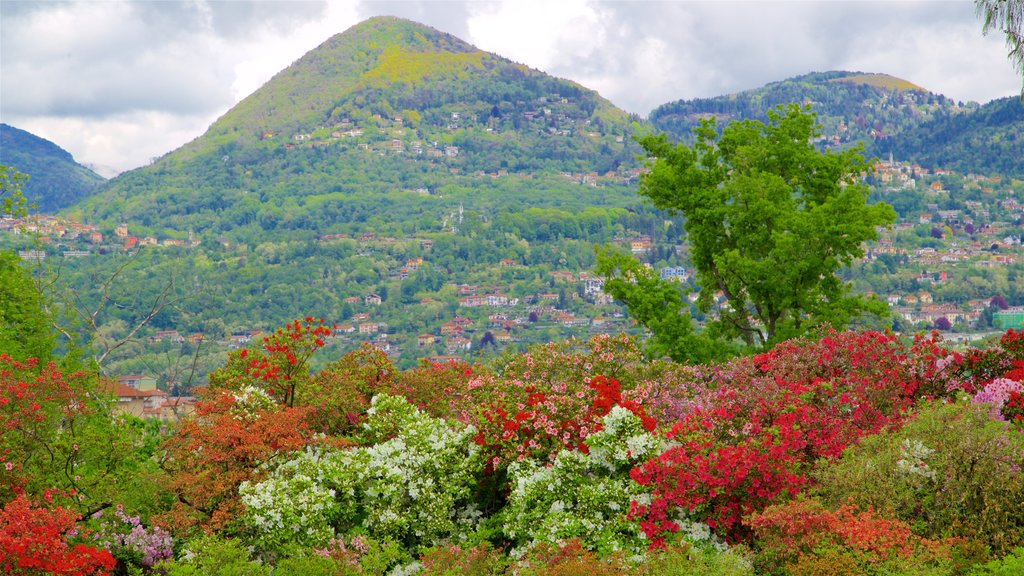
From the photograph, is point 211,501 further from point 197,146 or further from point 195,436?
point 197,146

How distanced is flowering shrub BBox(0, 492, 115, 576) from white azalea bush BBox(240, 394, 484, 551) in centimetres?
127

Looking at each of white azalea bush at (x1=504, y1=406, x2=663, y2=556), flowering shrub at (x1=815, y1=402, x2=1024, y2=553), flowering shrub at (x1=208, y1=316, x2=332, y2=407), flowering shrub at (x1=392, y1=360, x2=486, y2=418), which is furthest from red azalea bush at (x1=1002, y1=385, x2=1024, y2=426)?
flowering shrub at (x1=208, y1=316, x2=332, y2=407)

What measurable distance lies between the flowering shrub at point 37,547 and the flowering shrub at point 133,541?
981mm

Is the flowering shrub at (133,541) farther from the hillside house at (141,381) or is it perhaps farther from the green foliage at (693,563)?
the hillside house at (141,381)

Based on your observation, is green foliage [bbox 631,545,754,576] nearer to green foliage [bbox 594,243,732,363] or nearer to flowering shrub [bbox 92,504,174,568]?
flowering shrub [bbox 92,504,174,568]

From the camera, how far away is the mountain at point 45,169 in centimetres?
16962

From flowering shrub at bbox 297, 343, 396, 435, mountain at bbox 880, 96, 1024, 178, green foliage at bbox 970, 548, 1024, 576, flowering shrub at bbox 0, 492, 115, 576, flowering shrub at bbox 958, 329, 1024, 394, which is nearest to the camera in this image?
green foliage at bbox 970, 548, 1024, 576

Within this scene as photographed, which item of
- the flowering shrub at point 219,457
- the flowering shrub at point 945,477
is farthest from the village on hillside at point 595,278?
the flowering shrub at point 945,477

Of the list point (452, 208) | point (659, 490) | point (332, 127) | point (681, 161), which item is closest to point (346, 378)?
point (659, 490)

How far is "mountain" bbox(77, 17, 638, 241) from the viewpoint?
14588 centimetres

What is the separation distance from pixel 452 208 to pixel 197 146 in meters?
59.4

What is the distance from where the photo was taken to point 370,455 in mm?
8297

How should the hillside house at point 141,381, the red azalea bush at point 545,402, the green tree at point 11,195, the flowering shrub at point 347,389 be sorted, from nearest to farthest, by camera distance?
the red azalea bush at point 545,402
the flowering shrub at point 347,389
the green tree at point 11,195
the hillside house at point 141,381

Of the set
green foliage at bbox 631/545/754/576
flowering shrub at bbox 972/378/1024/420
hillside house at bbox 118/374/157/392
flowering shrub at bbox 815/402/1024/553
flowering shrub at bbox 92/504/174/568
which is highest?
flowering shrub at bbox 972/378/1024/420
